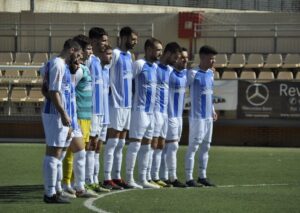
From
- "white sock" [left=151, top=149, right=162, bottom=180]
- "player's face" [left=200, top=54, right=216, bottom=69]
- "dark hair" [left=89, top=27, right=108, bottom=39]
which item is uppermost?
"dark hair" [left=89, top=27, right=108, bottom=39]

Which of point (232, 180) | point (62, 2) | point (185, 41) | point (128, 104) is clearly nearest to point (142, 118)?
point (128, 104)

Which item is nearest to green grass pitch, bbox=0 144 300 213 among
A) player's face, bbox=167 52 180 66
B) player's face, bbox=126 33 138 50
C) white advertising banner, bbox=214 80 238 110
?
player's face, bbox=167 52 180 66

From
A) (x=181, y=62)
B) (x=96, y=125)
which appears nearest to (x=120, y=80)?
(x=96, y=125)

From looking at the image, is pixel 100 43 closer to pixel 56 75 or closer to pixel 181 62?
pixel 181 62

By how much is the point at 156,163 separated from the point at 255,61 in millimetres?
16680

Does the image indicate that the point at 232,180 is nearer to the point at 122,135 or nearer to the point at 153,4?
the point at 122,135

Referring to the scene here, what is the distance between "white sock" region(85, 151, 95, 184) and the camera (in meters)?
13.8

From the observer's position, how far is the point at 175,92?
619 inches

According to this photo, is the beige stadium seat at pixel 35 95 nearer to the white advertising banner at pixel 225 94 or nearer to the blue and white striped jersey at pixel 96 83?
the white advertising banner at pixel 225 94

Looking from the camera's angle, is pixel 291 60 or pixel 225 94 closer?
pixel 225 94

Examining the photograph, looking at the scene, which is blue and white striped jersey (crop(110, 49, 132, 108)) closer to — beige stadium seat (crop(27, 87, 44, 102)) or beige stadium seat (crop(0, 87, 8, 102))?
beige stadium seat (crop(27, 87, 44, 102))

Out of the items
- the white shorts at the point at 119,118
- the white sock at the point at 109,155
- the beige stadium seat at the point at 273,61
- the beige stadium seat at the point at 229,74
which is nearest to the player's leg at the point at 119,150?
the white shorts at the point at 119,118

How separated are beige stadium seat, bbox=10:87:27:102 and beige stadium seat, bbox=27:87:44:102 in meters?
0.17

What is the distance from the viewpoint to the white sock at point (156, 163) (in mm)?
15641
